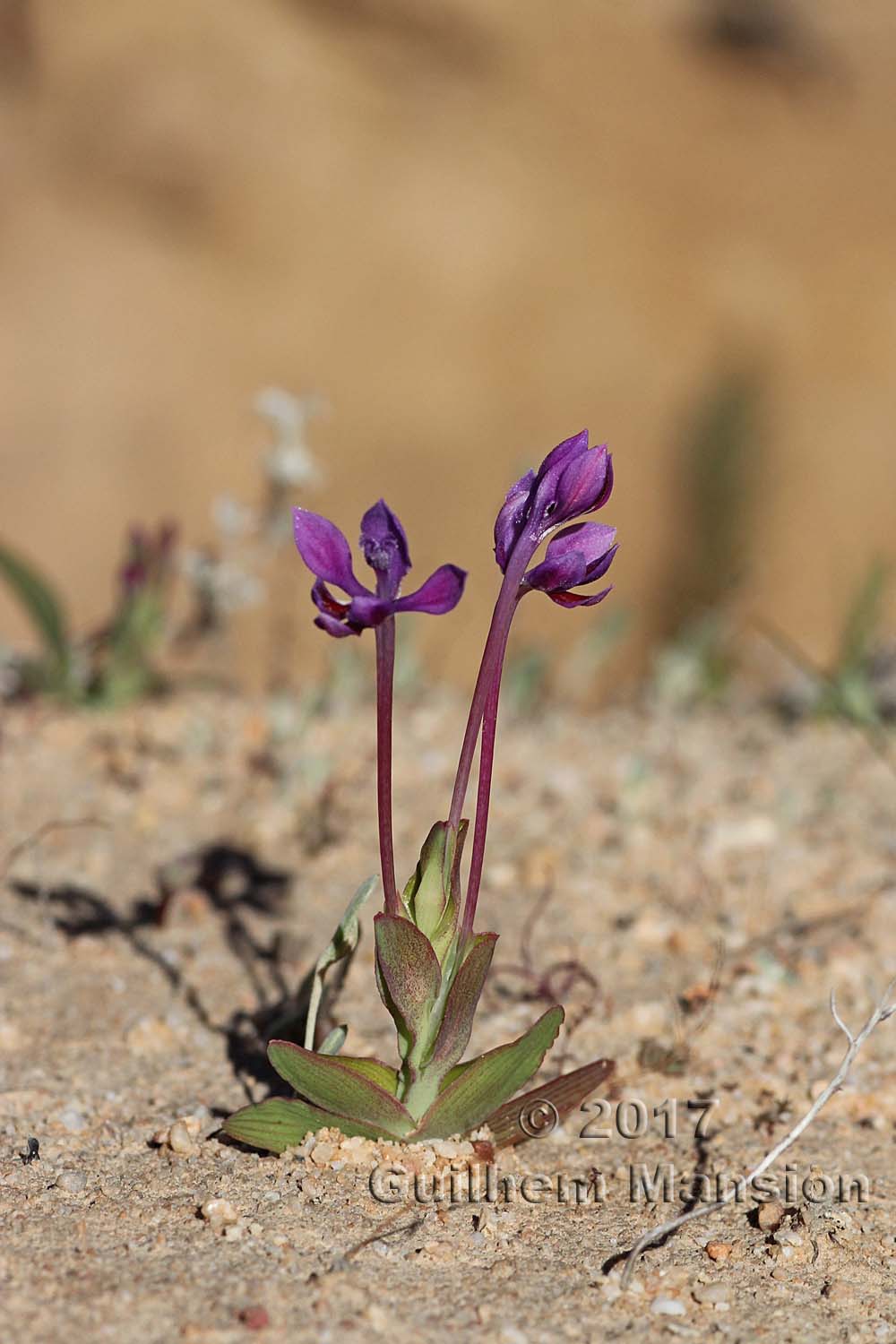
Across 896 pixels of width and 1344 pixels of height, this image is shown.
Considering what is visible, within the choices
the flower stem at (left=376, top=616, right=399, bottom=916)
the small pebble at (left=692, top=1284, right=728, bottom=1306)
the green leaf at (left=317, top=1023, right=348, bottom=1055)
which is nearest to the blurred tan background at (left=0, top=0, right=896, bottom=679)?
the green leaf at (left=317, top=1023, right=348, bottom=1055)

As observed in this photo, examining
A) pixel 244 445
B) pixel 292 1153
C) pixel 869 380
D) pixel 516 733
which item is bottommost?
pixel 292 1153

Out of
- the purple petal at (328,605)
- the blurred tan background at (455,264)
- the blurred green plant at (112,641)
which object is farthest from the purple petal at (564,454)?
the blurred tan background at (455,264)

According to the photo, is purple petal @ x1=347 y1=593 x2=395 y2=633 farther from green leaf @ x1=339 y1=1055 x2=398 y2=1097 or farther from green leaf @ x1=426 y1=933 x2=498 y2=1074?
green leaf @ x1=339 y1=1055 x2=398 y2=1097

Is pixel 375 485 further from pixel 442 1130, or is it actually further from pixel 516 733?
pixel 442 1130

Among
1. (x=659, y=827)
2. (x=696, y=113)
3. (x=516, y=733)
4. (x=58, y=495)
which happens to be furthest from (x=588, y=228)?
(x=659, y=827)

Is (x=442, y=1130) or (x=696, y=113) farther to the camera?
(x=696, y=113)

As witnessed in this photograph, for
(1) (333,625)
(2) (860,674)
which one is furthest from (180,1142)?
(2) (860,674)
